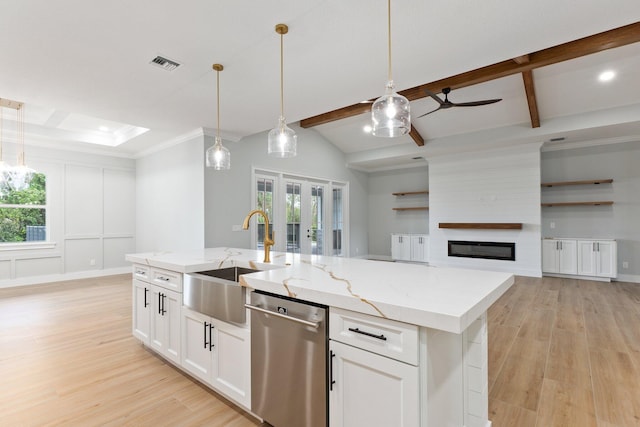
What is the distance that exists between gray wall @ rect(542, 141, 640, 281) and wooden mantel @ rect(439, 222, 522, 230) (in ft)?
2.97

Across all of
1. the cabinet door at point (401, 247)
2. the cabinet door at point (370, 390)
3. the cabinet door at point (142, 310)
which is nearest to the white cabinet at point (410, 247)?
the cabinet door at point (401, 247)

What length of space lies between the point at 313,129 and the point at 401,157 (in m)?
2.25

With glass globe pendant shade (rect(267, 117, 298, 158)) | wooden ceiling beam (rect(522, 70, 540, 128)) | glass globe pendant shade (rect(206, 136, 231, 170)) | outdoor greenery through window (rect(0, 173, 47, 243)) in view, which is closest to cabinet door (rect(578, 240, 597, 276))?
wooden ceiling beam (rect(522, 70, 540, 128))

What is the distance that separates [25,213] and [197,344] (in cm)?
583

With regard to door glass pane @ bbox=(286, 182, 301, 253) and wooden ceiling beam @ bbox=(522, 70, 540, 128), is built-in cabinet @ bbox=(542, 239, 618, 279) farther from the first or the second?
door glass pane @ bbox=(286, 182, 301, 253)

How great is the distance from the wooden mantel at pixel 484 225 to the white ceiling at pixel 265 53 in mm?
2298

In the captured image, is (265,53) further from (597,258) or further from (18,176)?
(597,258)

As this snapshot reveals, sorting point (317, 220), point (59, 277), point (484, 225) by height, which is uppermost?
point (317, 220)

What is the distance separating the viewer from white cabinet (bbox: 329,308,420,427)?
1.20 metres

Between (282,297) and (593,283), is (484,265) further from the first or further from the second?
(282,297)

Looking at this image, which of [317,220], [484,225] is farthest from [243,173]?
[484,225]

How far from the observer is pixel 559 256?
6090 mm

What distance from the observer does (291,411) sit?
1.61 meters

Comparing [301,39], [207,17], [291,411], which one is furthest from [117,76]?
[291,411]
